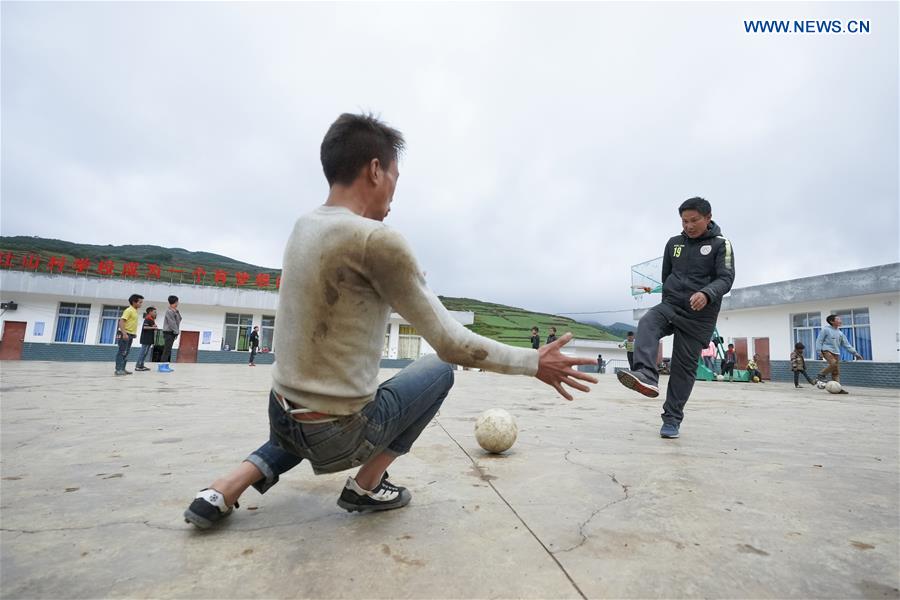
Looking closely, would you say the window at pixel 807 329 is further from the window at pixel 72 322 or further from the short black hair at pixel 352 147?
the window at pixel 72 322

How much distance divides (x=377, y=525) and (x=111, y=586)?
0.79 meters

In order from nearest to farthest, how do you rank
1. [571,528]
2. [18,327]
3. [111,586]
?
1. [111,586]
2. [571,528]
3. [18,327]

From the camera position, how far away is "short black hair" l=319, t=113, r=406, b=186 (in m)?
1.65

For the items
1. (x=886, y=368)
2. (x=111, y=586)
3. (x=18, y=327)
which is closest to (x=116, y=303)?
(x=18, y=327)

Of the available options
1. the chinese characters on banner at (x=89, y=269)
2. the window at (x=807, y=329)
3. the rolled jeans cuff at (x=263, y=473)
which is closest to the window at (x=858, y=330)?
the window at (x=807, y=329)

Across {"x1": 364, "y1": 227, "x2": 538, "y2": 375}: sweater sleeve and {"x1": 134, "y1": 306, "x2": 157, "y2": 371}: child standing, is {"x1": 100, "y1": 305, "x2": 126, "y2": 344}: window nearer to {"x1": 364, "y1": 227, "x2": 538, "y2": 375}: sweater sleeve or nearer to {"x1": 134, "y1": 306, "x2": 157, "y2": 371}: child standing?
{"x1": 134, "y1": 306, "x2": 157, "y2": 371}: child standing

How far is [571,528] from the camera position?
1.65m

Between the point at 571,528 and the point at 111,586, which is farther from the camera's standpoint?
the point at 571,528

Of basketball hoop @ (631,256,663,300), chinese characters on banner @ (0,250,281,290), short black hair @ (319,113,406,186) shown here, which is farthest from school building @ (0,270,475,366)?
short black hair @ (319,113,406,186)

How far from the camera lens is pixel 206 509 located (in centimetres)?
158

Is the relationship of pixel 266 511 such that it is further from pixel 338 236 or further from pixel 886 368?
pixel 886 368

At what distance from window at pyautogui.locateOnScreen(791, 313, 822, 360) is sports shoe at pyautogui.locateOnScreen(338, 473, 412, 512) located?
79.9 ft

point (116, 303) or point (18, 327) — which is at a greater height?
point (116, 303)

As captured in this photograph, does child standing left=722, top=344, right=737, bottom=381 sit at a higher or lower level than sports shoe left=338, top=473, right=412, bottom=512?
higher
